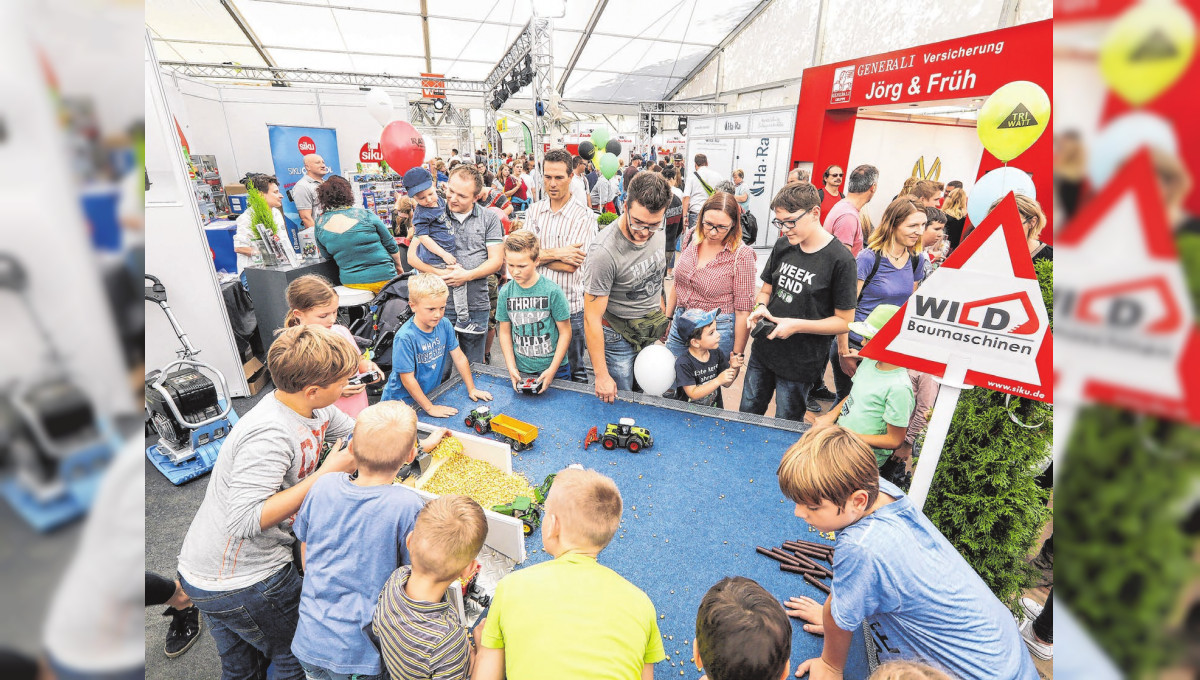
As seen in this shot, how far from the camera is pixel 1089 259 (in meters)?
0.22

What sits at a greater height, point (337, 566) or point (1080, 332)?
point (1080, 332)

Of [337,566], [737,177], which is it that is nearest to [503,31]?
[737,177]

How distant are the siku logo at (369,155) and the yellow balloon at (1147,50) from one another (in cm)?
1208

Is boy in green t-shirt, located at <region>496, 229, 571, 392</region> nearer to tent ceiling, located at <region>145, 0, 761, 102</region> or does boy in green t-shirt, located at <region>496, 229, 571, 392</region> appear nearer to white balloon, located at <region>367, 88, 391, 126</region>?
white balloon, located at <region>367, 88, 391, 126</region>

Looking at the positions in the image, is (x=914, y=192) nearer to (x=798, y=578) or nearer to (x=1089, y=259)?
(x=798, y=578)

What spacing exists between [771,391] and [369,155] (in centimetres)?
1047

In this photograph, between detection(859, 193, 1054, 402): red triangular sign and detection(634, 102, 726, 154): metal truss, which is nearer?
detection(859, 193, 1054, 402): red triangular sign

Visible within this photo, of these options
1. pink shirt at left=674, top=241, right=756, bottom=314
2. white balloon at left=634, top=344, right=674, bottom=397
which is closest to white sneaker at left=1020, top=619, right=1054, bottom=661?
white balloon at left=634, top=344, right=674, bottom=397

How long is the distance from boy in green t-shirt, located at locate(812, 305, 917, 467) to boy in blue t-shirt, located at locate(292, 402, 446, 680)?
5.44ft

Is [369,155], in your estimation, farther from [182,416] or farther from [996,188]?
[996,188]

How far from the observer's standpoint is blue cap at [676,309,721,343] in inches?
113

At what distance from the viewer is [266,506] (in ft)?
5.16

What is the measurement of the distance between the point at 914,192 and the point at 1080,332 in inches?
223

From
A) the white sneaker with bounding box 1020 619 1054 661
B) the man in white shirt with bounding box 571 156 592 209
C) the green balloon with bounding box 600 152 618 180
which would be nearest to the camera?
the white sneaker with bounding box 1020 619 1054 661
